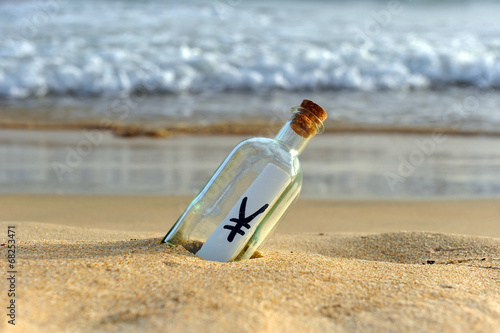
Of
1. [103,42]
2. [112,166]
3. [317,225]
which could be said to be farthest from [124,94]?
[317,225]

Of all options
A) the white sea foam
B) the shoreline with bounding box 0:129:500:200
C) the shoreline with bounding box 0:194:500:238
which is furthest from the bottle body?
the white sea foam

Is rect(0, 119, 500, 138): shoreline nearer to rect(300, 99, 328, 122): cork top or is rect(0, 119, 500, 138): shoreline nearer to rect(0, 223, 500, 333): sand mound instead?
rect(0, 223, 500, 333): sand mound

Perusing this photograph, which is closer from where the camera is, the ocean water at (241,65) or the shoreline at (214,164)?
the shoreline at (214,164)

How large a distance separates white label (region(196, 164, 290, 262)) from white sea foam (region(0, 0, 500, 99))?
523 cm

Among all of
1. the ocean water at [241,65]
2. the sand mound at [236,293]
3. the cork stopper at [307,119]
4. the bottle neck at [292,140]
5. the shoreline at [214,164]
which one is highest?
the ocean water at [241,65]

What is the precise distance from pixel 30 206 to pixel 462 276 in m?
2.01

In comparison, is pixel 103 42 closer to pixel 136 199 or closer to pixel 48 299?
pixel 136 199

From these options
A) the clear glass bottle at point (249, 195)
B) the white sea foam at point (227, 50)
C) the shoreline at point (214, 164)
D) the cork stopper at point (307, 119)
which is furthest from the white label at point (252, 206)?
the white sea foam at point (227, 50)

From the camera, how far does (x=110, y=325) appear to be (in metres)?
1.08

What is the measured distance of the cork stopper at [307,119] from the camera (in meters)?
1.41

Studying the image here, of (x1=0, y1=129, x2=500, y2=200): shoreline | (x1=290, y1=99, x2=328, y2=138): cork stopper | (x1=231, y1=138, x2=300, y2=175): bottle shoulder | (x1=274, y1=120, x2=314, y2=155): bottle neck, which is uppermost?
(x1=0, y1=129, x2=500, y2=200): shoreline

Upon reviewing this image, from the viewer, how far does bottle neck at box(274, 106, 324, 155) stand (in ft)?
4.64

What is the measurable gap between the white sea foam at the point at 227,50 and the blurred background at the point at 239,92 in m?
0.03

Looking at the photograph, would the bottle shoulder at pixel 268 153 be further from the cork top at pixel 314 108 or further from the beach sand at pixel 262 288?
the beach sand at pixel 262 288
